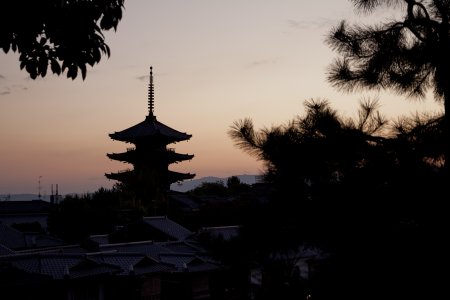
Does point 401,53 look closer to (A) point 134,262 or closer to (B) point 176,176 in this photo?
(A) point 134,262

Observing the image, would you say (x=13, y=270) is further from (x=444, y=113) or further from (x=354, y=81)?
(x=444, y=113)

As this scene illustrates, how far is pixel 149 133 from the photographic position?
37.9 meters

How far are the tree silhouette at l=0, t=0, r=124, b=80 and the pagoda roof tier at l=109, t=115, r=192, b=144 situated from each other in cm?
3352

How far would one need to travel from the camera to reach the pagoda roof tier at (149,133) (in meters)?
37.9

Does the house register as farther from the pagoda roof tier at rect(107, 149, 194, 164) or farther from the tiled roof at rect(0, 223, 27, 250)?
the pagoda roof tier at rect(107, 149, 194, 164)

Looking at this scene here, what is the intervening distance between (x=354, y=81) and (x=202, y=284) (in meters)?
14.8

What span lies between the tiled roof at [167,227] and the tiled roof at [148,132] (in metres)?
12.9

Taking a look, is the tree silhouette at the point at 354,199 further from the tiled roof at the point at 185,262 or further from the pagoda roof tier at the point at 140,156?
the pagoda roof tier at the point at 140,156

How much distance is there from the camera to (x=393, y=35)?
5266mm

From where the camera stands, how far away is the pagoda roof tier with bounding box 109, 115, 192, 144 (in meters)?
37.9

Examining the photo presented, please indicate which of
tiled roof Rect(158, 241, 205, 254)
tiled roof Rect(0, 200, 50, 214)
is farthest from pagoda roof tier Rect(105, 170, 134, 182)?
tiled roof Rect(158, 241, 205, 254)

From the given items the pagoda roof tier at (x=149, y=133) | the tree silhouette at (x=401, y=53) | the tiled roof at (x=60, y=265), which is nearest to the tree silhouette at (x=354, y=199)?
the tree silhouette at (x=401, y=53)

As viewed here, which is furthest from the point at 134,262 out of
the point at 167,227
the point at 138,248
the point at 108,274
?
the point at 167,227

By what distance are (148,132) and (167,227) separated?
1397cm
